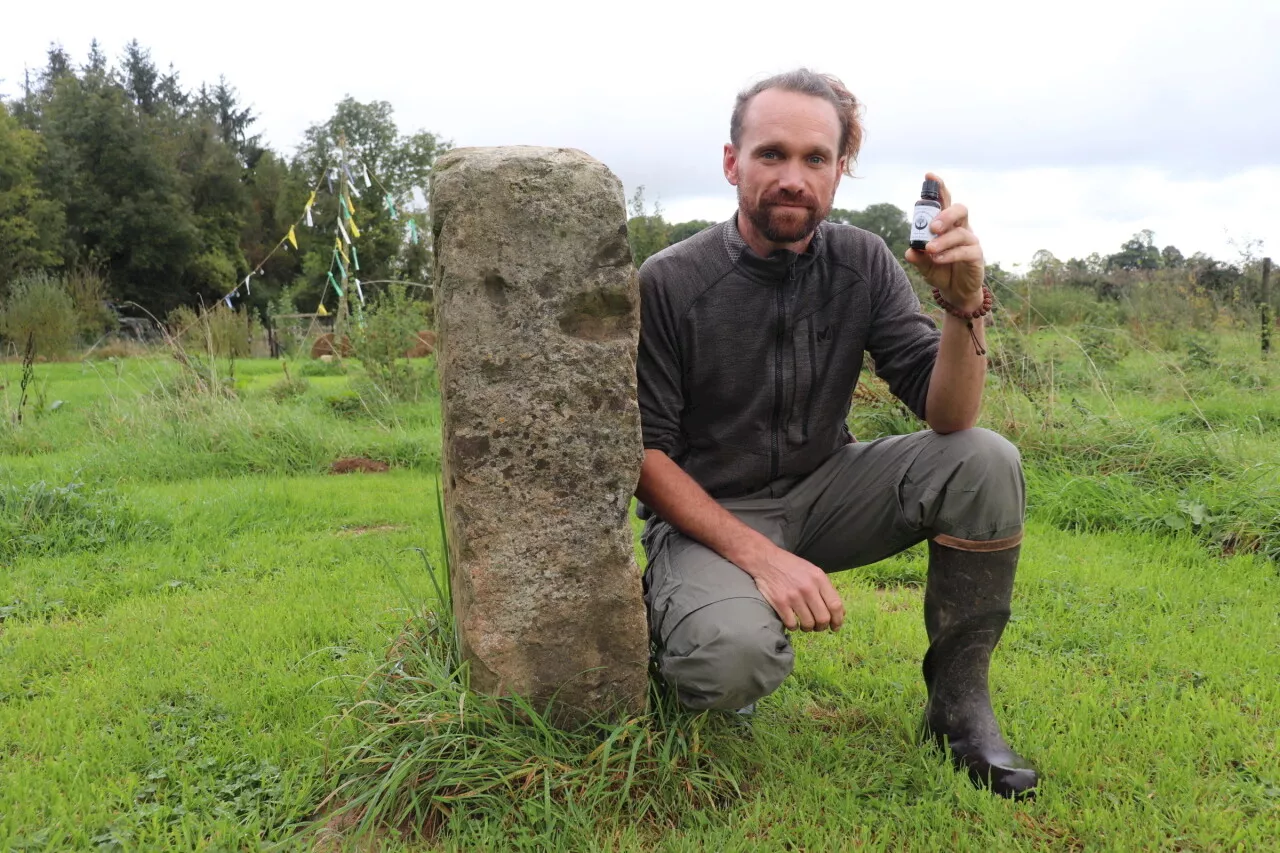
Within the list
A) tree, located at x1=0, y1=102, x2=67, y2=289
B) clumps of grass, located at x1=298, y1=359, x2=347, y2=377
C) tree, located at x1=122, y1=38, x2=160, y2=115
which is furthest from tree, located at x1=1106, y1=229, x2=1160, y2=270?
tree, located at x1=122, y1=38, x2=160, y2=115

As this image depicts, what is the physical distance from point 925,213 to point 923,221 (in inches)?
0.9

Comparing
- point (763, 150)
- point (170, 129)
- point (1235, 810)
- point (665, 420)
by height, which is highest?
point (170, 129)

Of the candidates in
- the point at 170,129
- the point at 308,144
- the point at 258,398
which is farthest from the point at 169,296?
the point at 258,398

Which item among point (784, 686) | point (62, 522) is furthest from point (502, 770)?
point (62, 522)

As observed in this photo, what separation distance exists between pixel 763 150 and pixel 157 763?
2337 mm

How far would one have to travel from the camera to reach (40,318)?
584 inches

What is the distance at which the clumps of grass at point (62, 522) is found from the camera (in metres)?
4.44

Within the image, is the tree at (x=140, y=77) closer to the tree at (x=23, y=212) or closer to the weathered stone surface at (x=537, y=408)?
the tree at (x=23, y=212)

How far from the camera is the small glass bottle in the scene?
2.27 meters

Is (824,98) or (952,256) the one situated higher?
(824,98)

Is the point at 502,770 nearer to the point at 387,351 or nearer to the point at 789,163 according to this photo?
the point at 789,163

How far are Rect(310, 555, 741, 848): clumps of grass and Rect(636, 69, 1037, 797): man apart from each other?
20 centimetres

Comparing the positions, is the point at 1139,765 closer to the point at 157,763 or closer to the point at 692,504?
the point at 692,504

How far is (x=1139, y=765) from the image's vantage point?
252cm
